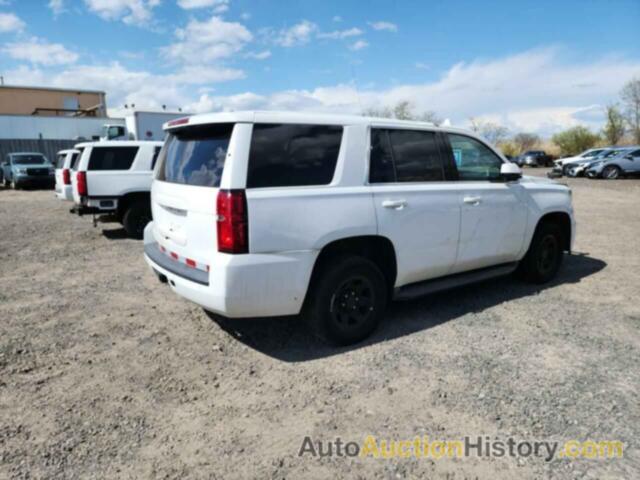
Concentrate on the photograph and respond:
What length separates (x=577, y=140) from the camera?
51625 millimetres

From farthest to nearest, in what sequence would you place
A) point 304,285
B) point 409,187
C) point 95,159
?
point 95,159
point 409,187
point 304,285

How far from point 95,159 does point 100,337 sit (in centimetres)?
566

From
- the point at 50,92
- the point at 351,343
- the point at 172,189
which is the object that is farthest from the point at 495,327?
the point at 50,92

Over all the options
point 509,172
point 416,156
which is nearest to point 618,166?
point 509,172

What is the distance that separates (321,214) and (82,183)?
681 centimetres

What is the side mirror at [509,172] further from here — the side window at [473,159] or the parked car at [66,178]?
the parked car at [66,178]

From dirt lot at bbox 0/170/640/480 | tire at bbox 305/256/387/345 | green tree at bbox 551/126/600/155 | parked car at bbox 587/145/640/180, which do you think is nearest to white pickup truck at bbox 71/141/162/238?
dirt lot at bbox 0/170/640/480

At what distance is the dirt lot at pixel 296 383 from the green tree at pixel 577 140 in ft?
175

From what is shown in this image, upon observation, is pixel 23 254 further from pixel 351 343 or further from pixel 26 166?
pixel 26 166

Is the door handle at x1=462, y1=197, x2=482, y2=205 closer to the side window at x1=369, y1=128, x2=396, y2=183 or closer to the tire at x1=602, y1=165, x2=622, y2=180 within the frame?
the side window at x1=369, y1=128, x2=396, y2=183

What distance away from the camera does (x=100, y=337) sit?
4.20 meters

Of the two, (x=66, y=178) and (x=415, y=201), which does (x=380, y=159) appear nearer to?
(x=415, y=201)

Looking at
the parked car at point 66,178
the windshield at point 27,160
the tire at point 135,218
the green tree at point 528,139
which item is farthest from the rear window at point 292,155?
the green tree at point 528,139

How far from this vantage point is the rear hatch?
3.37 m
